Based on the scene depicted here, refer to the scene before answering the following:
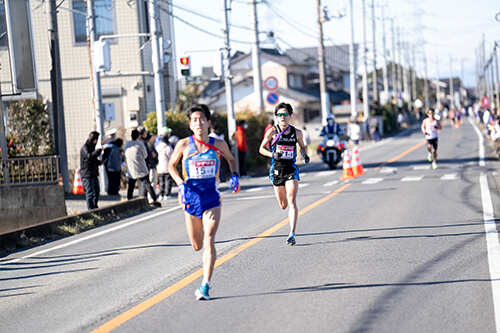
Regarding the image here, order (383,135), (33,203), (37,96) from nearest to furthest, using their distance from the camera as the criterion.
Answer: (33,203) < (37,96) < (383,135)

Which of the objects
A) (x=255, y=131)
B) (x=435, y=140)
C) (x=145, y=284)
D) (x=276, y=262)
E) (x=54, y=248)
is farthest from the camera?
(x=255, y=131)

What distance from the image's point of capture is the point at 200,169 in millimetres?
7008

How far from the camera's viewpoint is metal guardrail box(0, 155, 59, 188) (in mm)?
15047

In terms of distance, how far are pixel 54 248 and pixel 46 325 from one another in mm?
5520

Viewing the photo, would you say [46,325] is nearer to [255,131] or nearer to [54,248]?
[54,248]

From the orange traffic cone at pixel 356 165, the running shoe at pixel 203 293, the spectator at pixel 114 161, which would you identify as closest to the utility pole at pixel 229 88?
the orange traffic cone at pixel 356 165

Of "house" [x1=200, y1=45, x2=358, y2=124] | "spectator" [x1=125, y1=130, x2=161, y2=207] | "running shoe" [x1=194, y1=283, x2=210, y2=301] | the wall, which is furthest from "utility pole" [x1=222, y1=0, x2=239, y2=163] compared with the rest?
"house" [x1=200, y1=45, x2=358, y2=124]

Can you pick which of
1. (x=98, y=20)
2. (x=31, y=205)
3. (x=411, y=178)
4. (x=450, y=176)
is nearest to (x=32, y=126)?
(x=98, y=20)

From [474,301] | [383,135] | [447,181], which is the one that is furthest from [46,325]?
[383,135]

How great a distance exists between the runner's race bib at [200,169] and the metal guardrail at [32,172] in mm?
8777

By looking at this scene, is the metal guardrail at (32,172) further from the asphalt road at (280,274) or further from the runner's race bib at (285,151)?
the runner's race bib at (285,151)

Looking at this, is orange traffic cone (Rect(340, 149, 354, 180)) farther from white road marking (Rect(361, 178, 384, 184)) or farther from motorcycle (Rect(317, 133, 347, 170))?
motorcycle (Rect(317, 133, 347, 170))

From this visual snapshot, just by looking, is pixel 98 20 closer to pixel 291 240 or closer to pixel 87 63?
pixel 87 63

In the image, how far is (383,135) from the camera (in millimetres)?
62438
